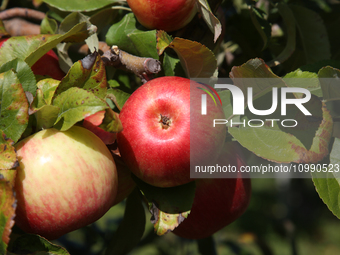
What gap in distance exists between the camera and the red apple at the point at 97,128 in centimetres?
63

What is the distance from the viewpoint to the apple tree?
611 millimetres

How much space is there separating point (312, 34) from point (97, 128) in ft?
2.45

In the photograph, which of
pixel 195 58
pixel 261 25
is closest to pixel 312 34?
pixel 261 25

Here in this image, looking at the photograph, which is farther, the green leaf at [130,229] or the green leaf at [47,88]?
the green leaf at [130,229]

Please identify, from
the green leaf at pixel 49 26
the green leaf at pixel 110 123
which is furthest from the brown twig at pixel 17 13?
the green leaf at pixel 110 123

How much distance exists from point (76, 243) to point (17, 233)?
898mm

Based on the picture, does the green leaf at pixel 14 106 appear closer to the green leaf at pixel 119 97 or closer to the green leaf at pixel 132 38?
the green leaf at pixel 119 97

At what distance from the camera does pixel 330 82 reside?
0.72m

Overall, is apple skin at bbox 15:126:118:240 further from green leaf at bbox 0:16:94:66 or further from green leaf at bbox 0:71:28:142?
green leaf at bbox 0:16:94:66

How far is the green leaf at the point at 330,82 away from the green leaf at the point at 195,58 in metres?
0.24

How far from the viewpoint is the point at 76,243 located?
153 centimetres

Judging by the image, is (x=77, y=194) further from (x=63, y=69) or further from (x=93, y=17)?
(x=93, y=17)

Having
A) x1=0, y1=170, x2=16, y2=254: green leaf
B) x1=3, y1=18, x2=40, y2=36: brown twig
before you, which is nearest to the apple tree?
x1=0, y1=170, x2=16, y2=254: green leaf

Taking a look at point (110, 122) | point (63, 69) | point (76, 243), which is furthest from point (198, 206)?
point (76, 243)
